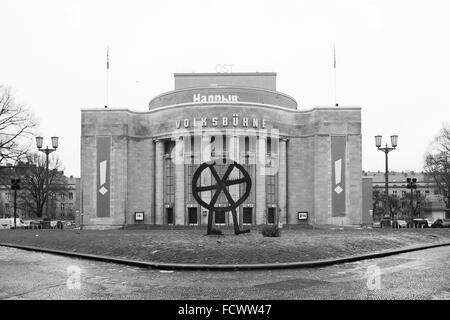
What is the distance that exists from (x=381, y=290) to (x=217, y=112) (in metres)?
48.8

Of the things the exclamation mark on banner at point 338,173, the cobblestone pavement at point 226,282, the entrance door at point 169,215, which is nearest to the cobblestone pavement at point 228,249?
the cobblestone pavement at point 226,282

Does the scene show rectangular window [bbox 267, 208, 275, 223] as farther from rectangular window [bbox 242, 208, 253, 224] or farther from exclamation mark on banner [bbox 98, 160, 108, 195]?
exclamation mark on banner [bbox 98, 160, 108, 195]

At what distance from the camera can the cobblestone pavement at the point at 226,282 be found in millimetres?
11352

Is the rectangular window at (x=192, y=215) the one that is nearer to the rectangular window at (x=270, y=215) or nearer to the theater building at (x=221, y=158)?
the theater building at (x=221, y=158)

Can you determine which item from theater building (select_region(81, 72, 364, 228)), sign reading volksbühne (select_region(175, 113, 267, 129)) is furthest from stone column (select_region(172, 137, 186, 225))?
sign reading volksbühne (select_region(175, 113, 267, 129))

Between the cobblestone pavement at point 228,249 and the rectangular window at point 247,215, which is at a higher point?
the cobblestone pavement at point 228,249

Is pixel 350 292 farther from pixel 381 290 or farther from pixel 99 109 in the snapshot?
pixel 99 109

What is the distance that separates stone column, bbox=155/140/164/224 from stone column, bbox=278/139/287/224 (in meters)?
14.6

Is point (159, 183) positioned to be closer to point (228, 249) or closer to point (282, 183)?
point (282, 183)

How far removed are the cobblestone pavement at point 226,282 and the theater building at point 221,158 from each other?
138 feet

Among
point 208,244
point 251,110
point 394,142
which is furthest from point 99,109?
point 208,244

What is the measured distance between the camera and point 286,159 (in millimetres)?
63625

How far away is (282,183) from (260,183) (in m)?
3.67

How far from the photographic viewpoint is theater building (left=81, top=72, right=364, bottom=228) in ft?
196
